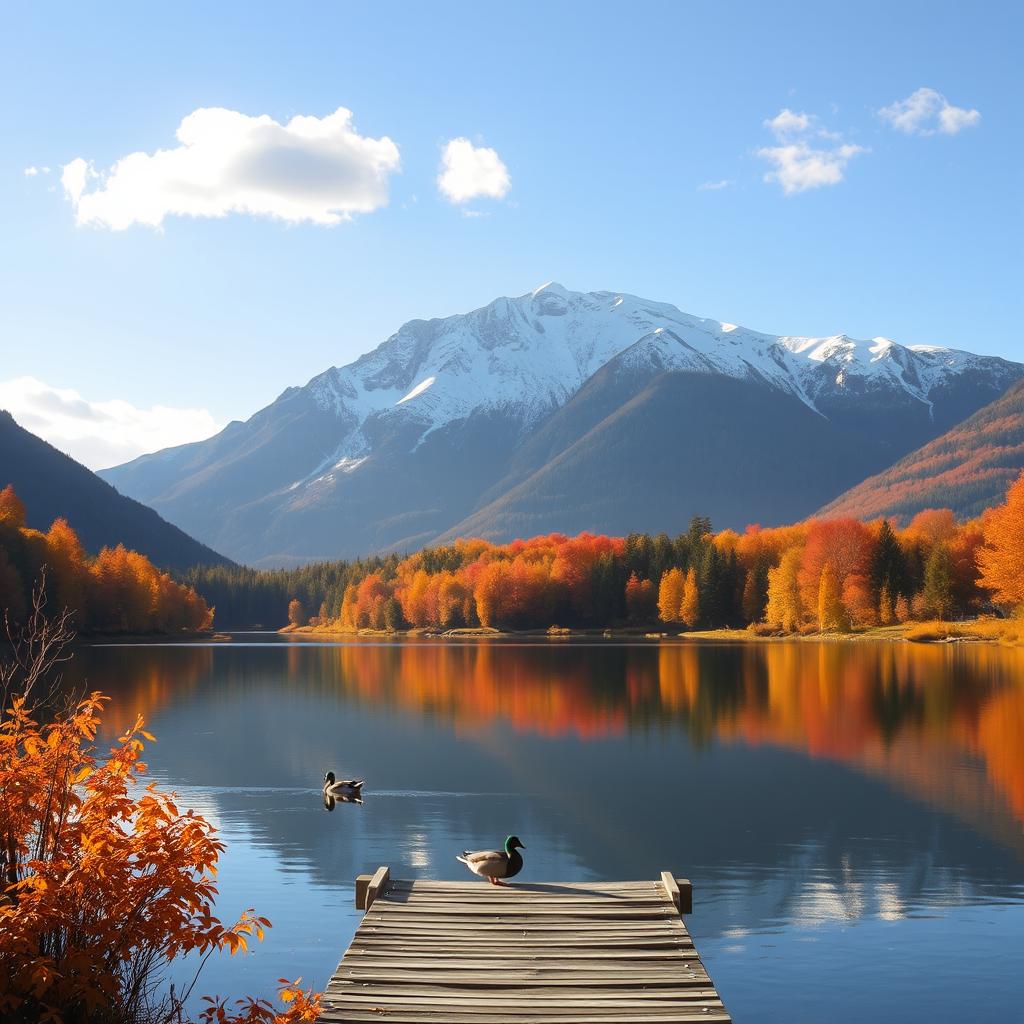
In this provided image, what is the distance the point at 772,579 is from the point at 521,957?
442 feet

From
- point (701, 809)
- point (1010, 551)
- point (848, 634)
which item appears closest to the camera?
point (701, 809)

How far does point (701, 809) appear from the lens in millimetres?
30672

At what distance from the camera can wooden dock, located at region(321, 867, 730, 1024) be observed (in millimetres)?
13000

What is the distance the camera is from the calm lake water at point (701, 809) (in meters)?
17.8

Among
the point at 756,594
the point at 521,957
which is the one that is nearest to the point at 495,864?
the point at 521,957

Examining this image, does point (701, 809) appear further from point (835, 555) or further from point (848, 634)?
point (835, 555)

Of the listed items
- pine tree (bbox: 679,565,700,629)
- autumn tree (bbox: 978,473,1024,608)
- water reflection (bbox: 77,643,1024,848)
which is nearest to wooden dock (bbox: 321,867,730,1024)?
water reflection (bbox: 77,643,1024,848)

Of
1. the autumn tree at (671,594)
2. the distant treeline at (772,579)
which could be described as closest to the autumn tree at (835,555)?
the distant treeline at (772,579)

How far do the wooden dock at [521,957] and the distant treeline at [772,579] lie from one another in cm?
8648

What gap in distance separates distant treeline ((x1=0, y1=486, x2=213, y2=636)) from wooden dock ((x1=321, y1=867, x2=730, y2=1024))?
9595 centimetres

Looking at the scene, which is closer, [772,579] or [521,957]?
[521,957]

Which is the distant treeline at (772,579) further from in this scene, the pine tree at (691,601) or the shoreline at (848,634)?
the shoreline at (848,634)

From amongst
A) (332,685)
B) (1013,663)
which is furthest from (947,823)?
(1013,663)

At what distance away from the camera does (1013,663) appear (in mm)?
80375
